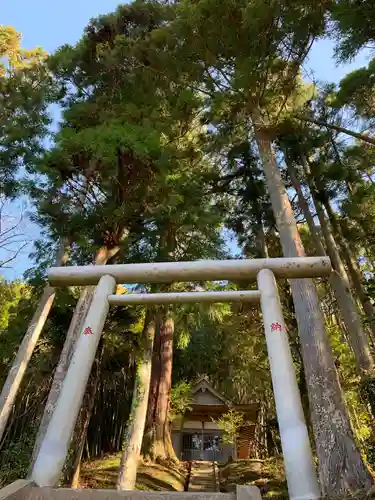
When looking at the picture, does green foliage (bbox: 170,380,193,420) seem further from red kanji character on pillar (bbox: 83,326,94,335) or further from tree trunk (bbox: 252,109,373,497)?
red kanji character on pillar (bbox: 83,326,94,335)

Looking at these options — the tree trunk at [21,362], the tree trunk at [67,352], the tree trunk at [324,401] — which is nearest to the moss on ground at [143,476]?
the tree trunk at [21,362]

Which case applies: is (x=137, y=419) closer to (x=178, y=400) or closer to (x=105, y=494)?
(x=178, y=400)

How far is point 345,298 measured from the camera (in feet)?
20.4

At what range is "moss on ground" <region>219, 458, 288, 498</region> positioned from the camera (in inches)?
271

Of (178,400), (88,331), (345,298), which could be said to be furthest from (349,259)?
(88,331)

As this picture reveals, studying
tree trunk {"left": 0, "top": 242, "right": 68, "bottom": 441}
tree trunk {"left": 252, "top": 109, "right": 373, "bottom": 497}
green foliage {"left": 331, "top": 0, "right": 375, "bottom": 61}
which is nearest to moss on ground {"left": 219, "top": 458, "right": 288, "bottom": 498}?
tree trunk {"left": 252, "top": 109, "right": 373, "bottom": 497}

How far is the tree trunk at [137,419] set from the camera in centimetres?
562

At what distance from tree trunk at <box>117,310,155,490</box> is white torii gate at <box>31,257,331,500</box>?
145 inches

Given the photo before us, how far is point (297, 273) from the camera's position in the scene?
3059 mm

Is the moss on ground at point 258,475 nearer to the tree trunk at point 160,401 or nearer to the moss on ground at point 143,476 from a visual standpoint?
the moss on ground at point 143,476

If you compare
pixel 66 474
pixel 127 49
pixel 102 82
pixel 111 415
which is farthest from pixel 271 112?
pixel 111 415

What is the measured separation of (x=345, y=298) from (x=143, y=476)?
16.0ft

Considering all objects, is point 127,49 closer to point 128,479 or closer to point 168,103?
point 168,103

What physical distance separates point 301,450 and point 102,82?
8.17 metres
